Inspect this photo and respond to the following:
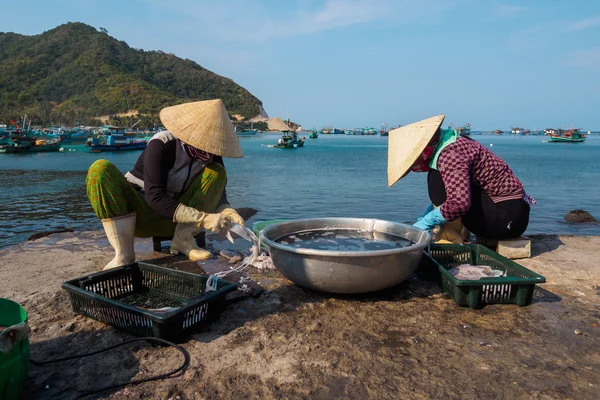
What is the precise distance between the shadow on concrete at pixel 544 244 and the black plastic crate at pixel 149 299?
3.18 m

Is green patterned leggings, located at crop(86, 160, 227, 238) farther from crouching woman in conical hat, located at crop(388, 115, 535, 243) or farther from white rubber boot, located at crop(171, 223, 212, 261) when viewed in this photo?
crouching woman in conical hat, located at crop(388, 115, 535, 243)

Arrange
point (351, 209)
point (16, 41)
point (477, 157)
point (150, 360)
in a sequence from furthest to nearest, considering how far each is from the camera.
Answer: point (16, 41) < point (351, 209) < point (477, 157) < point (150, 360)

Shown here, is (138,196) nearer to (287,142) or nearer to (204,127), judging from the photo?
(204,127)

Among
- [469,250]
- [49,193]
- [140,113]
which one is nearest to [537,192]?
[469,250]

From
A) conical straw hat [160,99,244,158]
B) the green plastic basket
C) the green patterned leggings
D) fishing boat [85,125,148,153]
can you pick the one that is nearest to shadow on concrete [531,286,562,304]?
the green plastic basket

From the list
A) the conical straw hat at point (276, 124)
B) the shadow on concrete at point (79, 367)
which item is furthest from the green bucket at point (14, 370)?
the conical straw hat at point (276, 124)

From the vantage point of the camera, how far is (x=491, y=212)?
355cm

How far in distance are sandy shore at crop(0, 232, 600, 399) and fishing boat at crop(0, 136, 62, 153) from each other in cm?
4232

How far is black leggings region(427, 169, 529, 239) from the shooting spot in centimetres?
353

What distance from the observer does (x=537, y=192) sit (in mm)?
14031

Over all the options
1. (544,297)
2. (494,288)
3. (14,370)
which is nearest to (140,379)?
(14,370)

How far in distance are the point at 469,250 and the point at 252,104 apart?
118 metres

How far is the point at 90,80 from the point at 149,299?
104485 millimetres

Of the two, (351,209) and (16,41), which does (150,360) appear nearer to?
(351,209)
